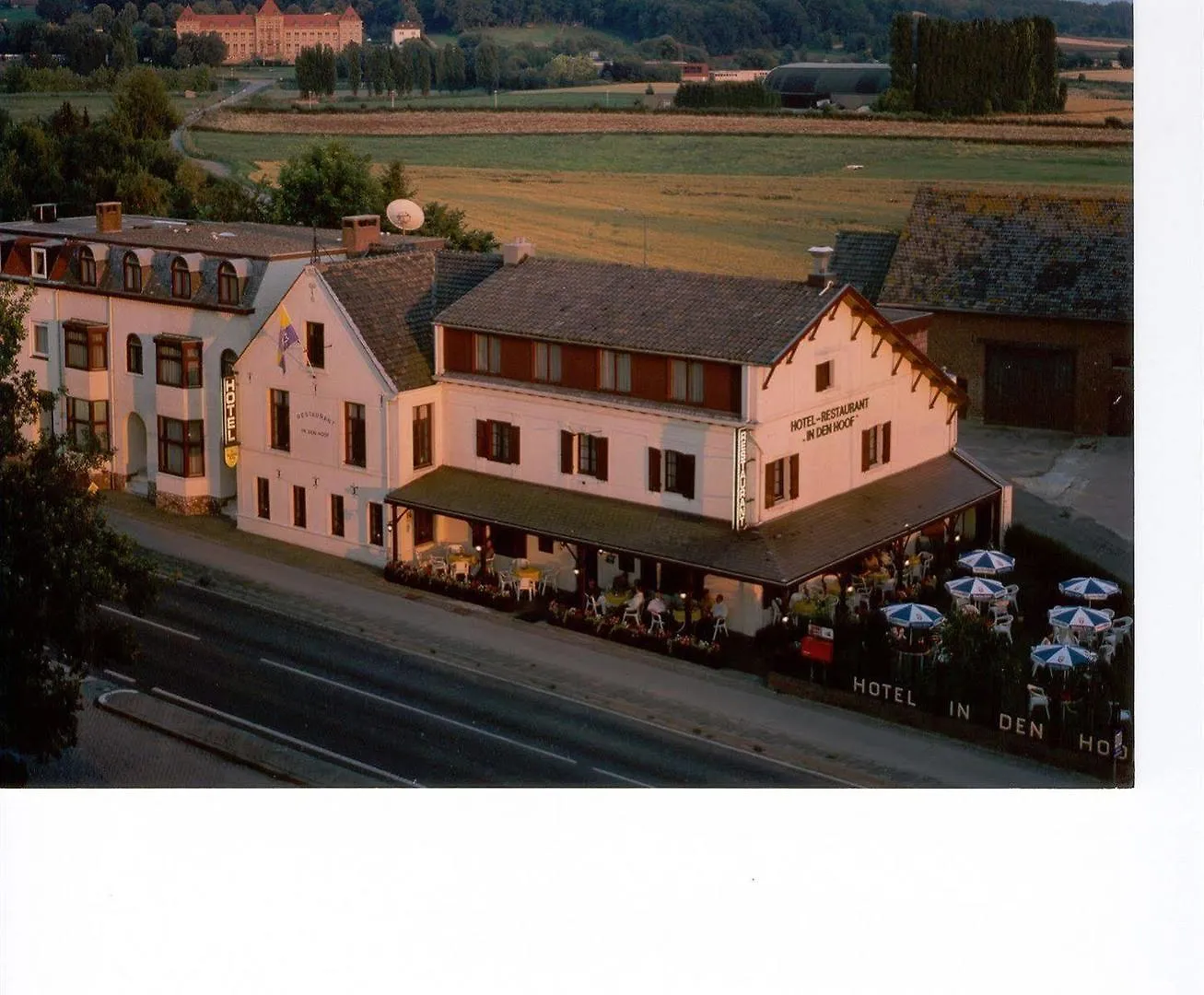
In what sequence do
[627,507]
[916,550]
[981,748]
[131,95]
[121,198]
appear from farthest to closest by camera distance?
1. [121,198]
2. [131,95]
3. [916,550]
4. [627,507]
5. [981,748]

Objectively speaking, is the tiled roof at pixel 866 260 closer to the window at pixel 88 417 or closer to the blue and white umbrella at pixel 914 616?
the blue and white umbrella at pixel 914 616

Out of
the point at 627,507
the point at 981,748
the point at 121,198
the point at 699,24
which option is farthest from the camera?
the point at 121,198

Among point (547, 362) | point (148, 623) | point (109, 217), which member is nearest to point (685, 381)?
point (547, 362)

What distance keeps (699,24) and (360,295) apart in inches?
586

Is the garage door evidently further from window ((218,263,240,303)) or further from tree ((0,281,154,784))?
tree ((0,281,154,784))

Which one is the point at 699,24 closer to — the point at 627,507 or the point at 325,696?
the point at 627,507

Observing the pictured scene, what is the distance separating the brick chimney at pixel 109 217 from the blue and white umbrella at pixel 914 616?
33656mm

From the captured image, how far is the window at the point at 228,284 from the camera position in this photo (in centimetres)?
6397

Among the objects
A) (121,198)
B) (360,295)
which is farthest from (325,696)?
(121,198)

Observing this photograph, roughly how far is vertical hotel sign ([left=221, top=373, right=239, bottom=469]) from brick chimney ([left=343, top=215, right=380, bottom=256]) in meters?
6.19

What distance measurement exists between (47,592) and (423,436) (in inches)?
765

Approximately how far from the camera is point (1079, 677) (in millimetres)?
48312

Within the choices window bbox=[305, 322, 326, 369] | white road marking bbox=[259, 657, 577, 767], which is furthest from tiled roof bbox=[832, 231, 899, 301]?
white road marking bbox=[259, 657, 577, 767]

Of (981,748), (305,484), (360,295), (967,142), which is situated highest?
(967,142)
